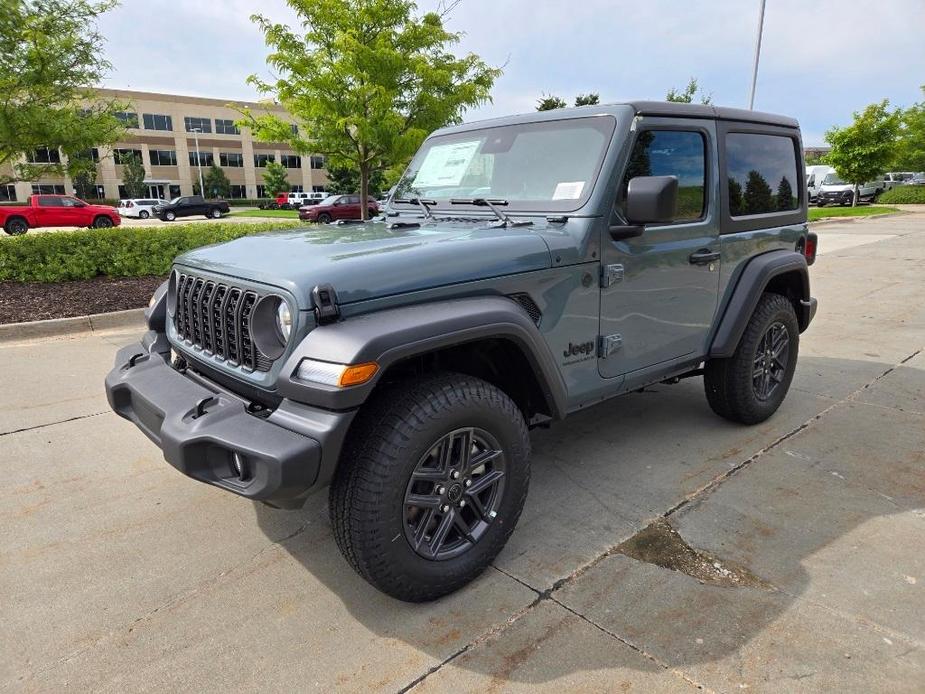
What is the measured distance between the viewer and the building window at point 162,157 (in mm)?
64688

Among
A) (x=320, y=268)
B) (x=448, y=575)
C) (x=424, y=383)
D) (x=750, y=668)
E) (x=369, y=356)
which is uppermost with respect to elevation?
(x=320, y=268)

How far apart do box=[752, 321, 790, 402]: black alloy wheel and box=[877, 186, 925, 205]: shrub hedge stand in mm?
43334

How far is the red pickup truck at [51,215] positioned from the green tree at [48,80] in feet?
62.2

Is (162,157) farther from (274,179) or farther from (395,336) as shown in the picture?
(395,336)

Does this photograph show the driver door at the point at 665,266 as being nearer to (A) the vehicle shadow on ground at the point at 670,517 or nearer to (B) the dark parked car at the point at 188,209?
(A) the vehicle shadow on ground at the point at 670,517

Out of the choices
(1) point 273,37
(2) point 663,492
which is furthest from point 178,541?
(1) point 273,37

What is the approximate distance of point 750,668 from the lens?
215 centimetres

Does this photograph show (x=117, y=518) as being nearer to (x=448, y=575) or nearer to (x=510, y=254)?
(x=448, y=575)

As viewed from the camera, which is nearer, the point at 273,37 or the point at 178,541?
the point at 178,541

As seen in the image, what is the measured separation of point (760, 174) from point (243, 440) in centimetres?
354

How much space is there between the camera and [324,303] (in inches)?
84.0

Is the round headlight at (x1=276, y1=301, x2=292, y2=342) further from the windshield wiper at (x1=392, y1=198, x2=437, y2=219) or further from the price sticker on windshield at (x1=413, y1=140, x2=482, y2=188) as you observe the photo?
the price sticker on windshield at (x1=413, y1=140, x2=482, y2=188)

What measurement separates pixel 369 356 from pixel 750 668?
1.68 m

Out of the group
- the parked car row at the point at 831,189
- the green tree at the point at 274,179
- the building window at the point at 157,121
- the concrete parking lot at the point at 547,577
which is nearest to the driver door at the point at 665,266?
the concrete parking lot at the point at 547,577
